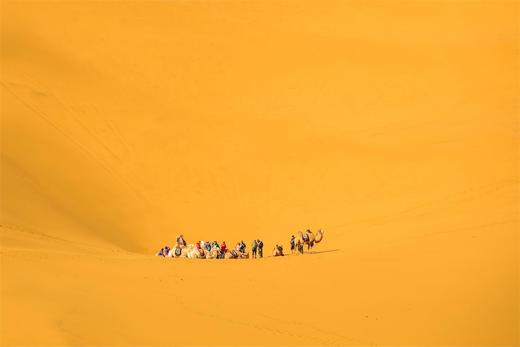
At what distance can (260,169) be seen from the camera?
94.8 ft

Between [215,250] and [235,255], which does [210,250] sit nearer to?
[215,250]

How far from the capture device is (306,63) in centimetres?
3556

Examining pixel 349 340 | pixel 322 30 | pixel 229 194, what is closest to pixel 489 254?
pixel 349 340

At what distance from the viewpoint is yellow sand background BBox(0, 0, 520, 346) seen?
52.6ft

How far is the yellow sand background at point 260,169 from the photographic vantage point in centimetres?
1603

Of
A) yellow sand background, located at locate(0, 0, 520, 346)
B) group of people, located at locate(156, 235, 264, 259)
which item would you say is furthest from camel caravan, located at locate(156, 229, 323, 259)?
yellow sand background, located at locate(0, 0, 520, 346)

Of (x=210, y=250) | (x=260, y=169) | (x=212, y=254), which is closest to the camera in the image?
(x=212, y=254)

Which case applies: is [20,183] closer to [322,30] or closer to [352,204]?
[352,204]

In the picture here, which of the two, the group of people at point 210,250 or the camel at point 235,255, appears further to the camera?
the camel at point 235,255

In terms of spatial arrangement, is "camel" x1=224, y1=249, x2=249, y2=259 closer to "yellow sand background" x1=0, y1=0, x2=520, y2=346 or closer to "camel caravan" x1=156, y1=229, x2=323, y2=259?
"camel caravan" x1=156, y1=229, x2=323, y2=259

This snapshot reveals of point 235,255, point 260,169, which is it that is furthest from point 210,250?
point 260,169

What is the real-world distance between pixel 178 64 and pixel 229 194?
360 inches

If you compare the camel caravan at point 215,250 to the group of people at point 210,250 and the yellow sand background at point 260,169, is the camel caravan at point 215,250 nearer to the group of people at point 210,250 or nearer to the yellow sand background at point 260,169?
the group of people at point 210,250

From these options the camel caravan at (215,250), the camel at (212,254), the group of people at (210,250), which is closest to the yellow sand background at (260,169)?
the camel caravan at (215,250)
